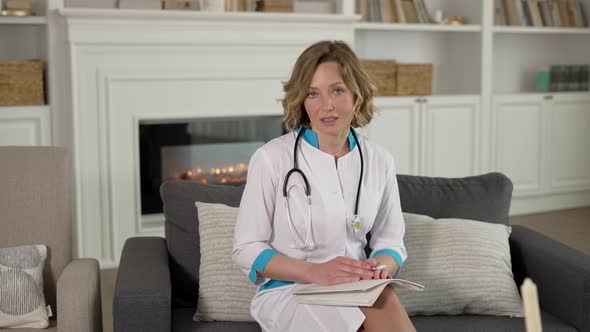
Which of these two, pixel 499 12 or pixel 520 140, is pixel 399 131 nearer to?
pixel 520 140

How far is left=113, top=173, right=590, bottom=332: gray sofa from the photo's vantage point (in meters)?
2.21

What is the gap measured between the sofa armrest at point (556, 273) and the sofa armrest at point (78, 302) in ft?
4.27

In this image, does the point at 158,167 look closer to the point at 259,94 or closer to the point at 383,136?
the point at 259,94

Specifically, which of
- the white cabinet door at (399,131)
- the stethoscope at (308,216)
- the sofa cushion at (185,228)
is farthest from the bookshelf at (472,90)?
the stethoscope at (308,216)

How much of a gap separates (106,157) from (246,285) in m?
2.43

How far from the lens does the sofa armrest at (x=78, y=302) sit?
2.25 metres

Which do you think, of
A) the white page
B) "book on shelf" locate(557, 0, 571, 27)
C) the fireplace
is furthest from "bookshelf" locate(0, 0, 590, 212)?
the white page

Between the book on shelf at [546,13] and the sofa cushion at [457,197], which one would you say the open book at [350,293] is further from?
the book on shelf at [546,13]

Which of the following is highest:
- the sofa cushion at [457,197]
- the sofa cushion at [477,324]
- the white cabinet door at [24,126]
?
the white cabinet door at [24,126]

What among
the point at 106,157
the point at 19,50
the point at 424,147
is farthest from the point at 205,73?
the point at 424,147

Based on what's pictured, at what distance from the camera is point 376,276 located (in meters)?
2.10

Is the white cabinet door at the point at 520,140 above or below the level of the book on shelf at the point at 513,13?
below

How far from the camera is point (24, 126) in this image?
4621 millimetres

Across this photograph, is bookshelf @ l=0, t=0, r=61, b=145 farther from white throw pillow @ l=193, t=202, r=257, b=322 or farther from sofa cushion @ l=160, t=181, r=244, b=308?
white throw pillow @ l=193, t=202, r=257, b=322
